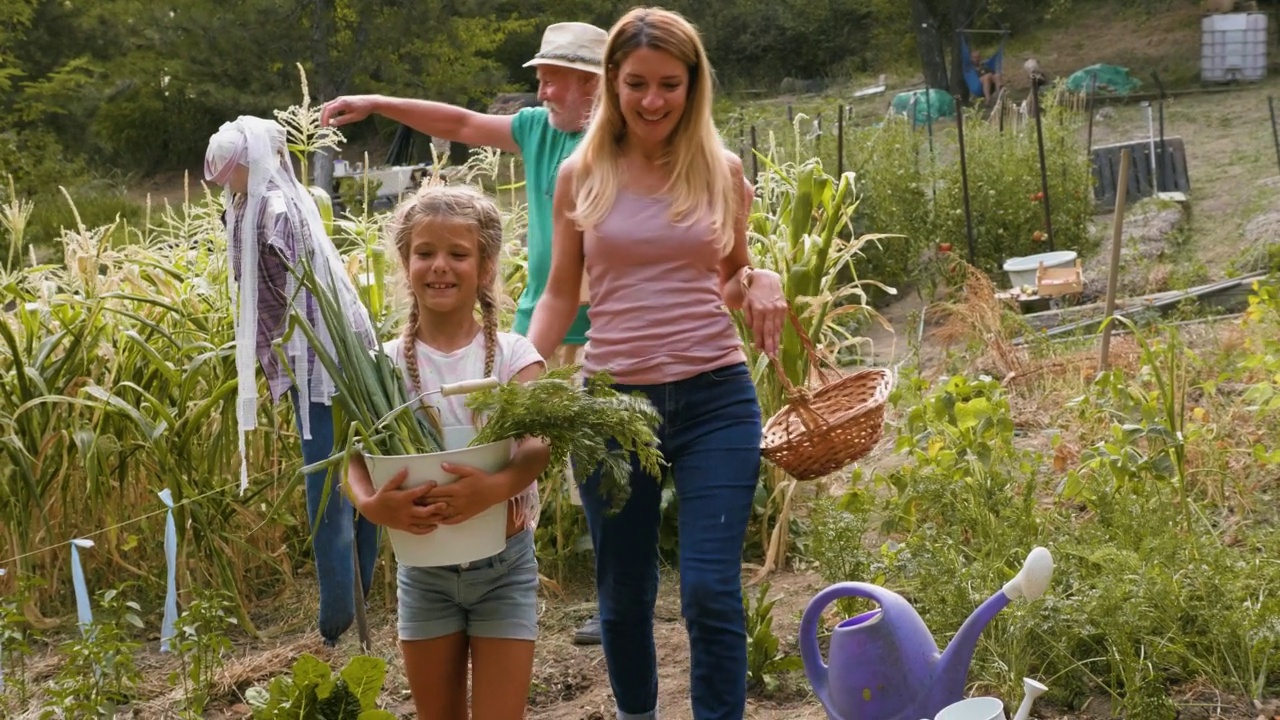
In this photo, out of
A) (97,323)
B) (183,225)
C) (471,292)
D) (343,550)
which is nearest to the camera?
(471,292)

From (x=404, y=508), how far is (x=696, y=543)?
0.52 metres

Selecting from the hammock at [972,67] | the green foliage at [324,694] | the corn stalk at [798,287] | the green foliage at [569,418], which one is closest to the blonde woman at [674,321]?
the green foliage at [569,418]

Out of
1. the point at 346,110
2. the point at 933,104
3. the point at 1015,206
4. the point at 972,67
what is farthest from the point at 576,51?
the point at 972,67

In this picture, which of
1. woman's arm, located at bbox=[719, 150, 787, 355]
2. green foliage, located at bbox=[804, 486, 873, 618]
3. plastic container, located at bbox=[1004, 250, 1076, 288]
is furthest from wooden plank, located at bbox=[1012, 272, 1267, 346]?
woman's arm, located at bbox=[719, 150, 787, 355]

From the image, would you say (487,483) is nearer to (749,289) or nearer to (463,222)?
(463,222)

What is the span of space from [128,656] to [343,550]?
811 mm

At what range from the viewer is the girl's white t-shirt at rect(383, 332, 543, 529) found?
2291 millimetres

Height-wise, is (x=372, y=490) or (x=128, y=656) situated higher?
(x=372, y=490)

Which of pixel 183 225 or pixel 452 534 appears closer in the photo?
pixel 452 534

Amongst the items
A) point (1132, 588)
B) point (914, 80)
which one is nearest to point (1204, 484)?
point (1132, 588)

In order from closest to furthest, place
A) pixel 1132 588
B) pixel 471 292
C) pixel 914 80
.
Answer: pixel 471 292 < pixel 1132 588 < pixel 914 80

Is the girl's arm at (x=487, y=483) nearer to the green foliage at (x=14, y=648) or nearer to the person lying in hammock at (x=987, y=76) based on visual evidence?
the green foliage at (x=14, y=648)

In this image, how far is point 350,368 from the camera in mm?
2242

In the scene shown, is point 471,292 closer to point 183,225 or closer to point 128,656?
point 128,656
